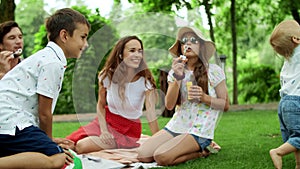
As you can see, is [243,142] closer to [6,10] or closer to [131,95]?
[131,95]

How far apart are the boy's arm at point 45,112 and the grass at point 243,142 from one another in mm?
1253

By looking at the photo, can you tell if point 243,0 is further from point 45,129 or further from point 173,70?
point 45,129

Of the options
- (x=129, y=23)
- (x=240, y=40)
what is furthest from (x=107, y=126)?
(x=240, y=40)

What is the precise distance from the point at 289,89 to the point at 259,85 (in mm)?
11556

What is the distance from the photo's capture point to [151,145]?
4457mm

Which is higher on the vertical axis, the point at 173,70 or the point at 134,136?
the point at 173,70

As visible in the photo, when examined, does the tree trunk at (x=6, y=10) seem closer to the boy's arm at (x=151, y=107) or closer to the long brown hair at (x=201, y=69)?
the boy's arm at (x=151, y=107)

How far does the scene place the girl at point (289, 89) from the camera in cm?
357

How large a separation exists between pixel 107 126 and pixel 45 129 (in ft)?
3.85

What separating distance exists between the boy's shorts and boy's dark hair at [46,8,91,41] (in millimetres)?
641

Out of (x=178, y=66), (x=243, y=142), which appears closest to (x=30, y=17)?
(x=243, y=142)

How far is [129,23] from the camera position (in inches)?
156

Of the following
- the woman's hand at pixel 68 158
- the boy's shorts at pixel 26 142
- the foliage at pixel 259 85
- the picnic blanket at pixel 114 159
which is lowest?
the foliage at pixel 259 85

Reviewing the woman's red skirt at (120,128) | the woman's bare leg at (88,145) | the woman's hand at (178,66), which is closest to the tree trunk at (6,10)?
the woman's bare leg at (88,145)
